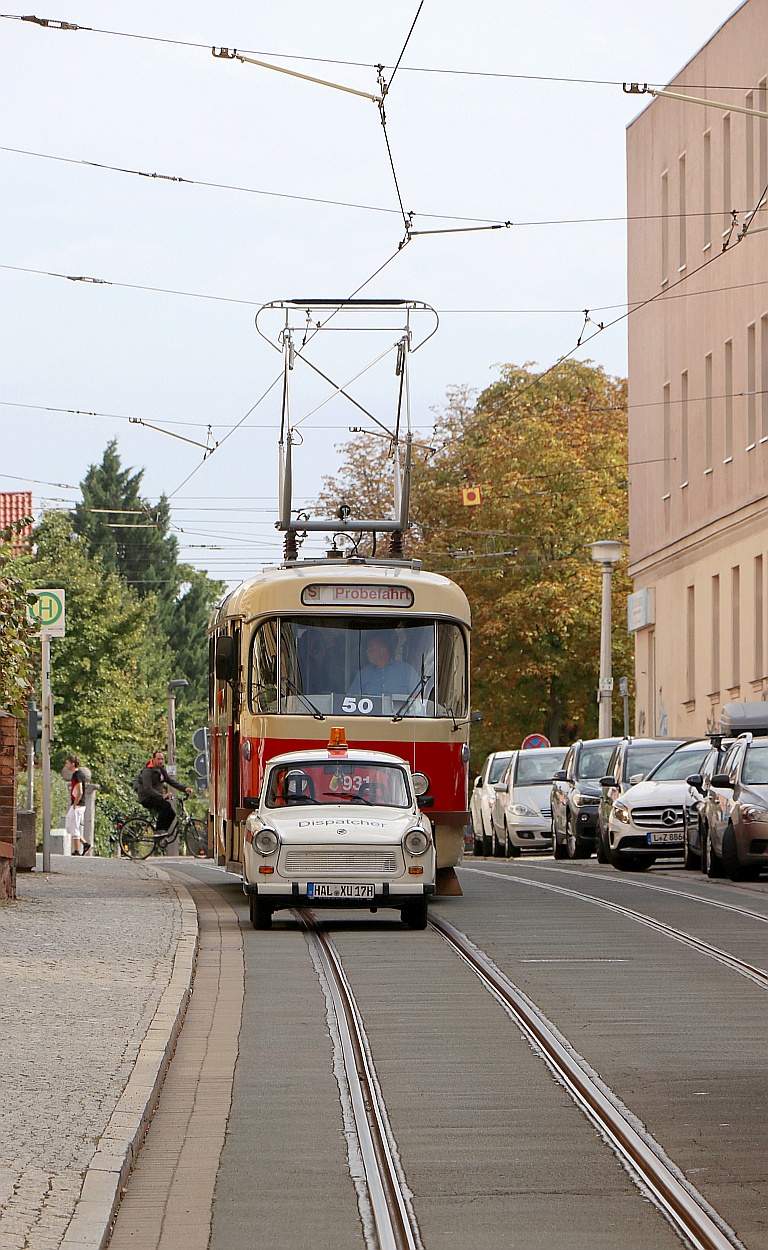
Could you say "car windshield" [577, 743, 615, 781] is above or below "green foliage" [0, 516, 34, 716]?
below

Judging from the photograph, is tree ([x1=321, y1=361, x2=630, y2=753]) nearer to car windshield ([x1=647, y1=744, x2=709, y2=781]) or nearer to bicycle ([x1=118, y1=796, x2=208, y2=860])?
bicycle ([x1=118, y1=796, x2=208, y2=860])

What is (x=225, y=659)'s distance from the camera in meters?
24.2

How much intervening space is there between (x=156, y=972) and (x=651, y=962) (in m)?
3.73

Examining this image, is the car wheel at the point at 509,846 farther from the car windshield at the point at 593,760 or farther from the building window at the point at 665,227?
the building window at the point at 665,227

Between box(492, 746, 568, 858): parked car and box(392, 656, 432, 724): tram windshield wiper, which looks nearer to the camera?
box(392, 656, 432, 724): tram windshield wiper

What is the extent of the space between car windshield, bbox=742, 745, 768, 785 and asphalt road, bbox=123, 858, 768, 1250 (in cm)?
768

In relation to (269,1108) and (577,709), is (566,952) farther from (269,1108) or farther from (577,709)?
(577,709)

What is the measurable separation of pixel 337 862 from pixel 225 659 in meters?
5.36

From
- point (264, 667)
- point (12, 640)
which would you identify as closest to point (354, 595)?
point (264, 667)

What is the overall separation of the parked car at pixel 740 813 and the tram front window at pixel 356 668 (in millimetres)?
5373

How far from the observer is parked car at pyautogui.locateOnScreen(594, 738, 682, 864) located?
107 ft

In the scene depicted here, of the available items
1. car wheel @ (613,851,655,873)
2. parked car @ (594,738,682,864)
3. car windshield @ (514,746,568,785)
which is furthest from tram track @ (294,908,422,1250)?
car windshield @ (514,746,568,785)

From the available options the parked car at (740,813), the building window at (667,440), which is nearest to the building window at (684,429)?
the building window at (667,440)

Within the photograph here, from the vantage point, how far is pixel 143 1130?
9234 millimetres
